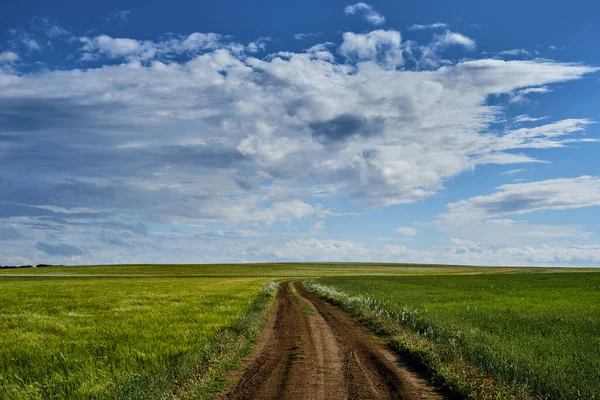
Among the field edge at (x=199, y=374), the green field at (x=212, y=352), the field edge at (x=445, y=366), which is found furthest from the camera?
the green field at (x=212, y=352)

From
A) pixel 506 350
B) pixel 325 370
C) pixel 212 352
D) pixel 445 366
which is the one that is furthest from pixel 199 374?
pixel 506 350

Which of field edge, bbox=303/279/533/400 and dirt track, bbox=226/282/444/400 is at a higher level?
field edge, bbox=303/279/533/400

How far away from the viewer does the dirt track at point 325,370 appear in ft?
32.1

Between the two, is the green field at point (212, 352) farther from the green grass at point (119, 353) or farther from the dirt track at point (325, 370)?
the dirt track at point (325, 370)

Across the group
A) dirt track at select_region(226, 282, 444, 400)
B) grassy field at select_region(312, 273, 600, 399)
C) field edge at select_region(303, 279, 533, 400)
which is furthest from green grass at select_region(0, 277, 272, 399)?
grassy field at select_region(312, 273, 600, 399)

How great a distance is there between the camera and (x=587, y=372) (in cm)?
1089

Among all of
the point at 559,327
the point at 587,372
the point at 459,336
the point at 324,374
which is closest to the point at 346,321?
the point at 459,336

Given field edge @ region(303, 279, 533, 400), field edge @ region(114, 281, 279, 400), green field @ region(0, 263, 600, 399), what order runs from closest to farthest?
A: field edge @ region(114, 281, 279, 400), field edge @ region(303, 279, 533, 400), green field @ region(0, 263, 600, 399)

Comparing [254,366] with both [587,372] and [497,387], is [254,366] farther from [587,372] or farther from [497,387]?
[587,372]

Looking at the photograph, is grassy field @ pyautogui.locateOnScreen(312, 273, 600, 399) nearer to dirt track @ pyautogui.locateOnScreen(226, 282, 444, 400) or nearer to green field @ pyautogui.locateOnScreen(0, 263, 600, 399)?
green field @ pyautogui.locateOnScreen(0, 263, 600, 399)

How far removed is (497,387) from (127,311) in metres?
21.6

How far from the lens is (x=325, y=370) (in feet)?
38.4

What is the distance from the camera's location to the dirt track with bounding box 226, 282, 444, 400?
9797mm

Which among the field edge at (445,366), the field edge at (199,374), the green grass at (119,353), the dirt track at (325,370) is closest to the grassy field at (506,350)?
the field edge at (445,366)
